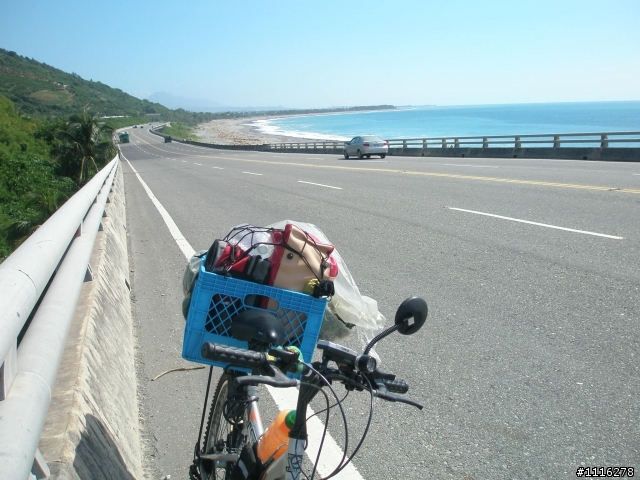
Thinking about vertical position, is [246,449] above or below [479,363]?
above

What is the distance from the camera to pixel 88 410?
8.34 ft

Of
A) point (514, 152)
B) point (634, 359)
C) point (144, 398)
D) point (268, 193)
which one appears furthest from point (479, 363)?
point (514, 152)

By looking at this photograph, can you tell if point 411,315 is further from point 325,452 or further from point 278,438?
point 325,452

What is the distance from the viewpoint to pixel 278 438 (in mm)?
2152

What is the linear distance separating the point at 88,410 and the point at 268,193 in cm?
1371

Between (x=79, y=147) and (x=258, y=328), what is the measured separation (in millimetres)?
49162

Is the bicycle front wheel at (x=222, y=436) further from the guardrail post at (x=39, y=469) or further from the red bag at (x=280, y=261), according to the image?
the guardrail post at (x=39, y=469)

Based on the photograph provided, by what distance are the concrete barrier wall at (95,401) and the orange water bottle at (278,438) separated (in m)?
0.66

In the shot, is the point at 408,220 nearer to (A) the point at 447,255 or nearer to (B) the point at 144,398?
(A) the point at 447,255

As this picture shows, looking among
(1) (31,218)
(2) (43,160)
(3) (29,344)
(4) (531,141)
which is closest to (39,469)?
(3) (29,344)

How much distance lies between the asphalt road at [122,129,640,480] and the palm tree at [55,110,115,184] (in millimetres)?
38386

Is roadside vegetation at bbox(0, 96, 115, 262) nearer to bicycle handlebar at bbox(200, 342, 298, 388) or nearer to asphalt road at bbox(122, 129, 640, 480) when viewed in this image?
asphalt road at bbox(122, 129, 640, 480)

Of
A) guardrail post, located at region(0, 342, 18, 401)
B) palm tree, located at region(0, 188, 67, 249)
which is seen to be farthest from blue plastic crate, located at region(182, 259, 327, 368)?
palm tree, located at region(0, 188, 67, 249)

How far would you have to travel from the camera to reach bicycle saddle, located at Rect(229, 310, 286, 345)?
6.81 feet
